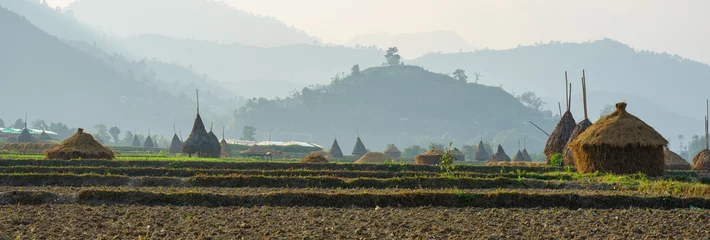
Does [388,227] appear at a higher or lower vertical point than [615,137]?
lower

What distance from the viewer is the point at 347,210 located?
1630cm

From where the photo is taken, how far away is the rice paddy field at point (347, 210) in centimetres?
1270

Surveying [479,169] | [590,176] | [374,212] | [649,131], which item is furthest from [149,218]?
[479,169]

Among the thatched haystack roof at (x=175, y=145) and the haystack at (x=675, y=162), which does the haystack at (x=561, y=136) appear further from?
the thatched haystack roof at (x=175, y=145)

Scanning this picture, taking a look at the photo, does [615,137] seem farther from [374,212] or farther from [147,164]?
[147,164]

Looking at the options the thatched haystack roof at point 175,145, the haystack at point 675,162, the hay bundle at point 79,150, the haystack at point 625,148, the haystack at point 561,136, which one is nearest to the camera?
the haystack at point 625,148

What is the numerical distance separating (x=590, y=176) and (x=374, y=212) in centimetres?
1302

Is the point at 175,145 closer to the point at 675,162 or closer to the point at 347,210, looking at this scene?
the point at 675,162

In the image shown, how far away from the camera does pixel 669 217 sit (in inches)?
580

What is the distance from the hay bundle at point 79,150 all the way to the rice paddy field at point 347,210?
37.5 ft

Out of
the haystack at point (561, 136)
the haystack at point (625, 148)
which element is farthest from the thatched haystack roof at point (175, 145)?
the haystack at point (625, 148)

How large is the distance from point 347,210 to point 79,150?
21939 millimetres

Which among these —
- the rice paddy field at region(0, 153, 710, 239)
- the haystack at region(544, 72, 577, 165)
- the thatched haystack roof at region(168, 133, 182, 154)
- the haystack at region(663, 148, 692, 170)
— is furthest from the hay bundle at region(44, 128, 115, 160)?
the thatched haystack roof at region(168, 133, 182, 154)

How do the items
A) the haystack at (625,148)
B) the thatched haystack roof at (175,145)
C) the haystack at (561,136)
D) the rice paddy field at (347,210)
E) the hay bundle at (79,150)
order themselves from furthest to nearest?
the thatched haystack roof at (175,145) < the haystack at (561,136) < the hay bundle at (79,150) < the haystack at (625,148) < the rice paddy field at (347,210)
